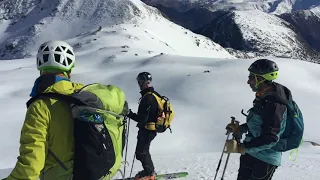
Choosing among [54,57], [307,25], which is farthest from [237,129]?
[307,25]

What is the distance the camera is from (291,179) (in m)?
8.65

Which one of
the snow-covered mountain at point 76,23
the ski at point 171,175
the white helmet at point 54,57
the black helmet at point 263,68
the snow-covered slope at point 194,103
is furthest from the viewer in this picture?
the snow-covered mountain at point 76,23

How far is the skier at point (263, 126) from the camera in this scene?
4.35 meters

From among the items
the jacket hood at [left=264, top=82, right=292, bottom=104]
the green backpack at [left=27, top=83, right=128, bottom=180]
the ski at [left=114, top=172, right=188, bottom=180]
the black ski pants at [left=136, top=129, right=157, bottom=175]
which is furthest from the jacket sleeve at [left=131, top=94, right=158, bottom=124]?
the green backpack at [left=27, top=83, right=128, bottom=180]

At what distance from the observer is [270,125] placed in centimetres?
432

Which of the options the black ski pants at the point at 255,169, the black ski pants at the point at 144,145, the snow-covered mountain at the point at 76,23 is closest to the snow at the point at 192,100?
the black ski pants at the point at 144,145

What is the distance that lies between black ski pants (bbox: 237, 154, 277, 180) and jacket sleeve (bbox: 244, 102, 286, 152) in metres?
0.47

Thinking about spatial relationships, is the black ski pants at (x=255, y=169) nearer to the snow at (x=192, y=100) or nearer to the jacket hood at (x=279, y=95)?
the jacket hood at (x=279, y=95)

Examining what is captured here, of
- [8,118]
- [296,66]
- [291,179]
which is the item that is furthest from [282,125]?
[296,66]

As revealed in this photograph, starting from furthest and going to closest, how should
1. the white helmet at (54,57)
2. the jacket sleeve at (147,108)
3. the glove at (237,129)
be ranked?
1. the jacket sleeve at (147,108)
2. the glove at (237,129)
3. the white helmet at (54,57)

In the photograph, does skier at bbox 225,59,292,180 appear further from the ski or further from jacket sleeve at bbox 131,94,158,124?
the ski

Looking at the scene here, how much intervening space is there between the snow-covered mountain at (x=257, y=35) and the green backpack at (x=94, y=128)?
101407 mm

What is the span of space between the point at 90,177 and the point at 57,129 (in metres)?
0.47

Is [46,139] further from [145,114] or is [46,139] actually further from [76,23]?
[76,23]
